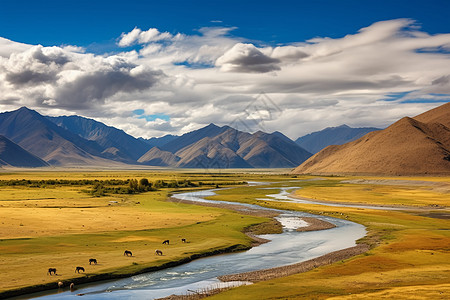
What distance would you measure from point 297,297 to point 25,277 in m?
23.3

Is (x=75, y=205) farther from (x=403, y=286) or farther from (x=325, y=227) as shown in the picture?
(x=403, y=286)

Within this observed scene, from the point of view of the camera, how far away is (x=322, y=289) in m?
31.0

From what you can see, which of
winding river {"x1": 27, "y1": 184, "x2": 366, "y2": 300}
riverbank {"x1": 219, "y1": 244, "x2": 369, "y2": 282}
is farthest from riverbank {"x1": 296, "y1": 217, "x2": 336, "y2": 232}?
riverbank {"x1": 219, "y1": 244, "x2": 369, "y2": 282}

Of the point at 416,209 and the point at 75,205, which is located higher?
the point at 75,205

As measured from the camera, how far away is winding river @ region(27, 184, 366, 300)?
32.7 metres

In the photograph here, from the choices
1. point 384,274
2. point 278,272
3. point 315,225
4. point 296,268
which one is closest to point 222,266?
point 278,272

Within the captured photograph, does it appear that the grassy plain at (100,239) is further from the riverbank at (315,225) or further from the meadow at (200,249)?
the riverbank at (315,225)

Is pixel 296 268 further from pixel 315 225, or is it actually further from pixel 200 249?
pixel 315 225

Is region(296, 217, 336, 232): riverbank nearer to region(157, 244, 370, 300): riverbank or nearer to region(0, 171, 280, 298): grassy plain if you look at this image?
region(0, 171, 280, 298): grassy plain

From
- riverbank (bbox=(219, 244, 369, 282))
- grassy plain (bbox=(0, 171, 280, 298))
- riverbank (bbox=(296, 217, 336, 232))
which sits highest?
grassy plain (bbox=(0, 171, 280, 298))

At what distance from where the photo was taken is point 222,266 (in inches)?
1640

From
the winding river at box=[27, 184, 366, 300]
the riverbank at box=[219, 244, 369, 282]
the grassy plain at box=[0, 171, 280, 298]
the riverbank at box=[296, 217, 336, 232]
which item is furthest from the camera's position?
the riverbank at box=[296, 217, 336, 232]

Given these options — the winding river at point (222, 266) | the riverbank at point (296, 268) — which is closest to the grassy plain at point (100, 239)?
the winding river at point (222, 266)

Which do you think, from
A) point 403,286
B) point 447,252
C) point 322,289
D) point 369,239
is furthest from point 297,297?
point 369,239
